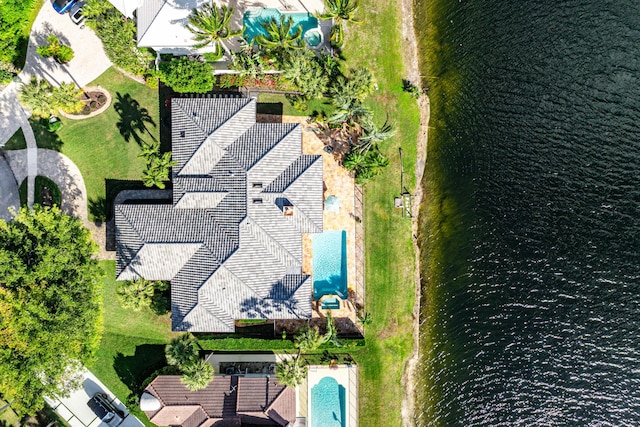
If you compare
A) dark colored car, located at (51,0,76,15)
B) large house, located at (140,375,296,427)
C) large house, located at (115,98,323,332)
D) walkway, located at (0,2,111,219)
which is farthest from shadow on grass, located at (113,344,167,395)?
dark colored car, located at (51,0,76,15)

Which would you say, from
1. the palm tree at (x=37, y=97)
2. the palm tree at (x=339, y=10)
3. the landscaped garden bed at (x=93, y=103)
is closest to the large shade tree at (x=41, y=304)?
the palm tree at (x=37, y=97)

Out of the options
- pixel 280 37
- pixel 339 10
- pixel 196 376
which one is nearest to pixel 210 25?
pixel 280 37

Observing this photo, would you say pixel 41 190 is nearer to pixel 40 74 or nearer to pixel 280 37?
pixel 40 74

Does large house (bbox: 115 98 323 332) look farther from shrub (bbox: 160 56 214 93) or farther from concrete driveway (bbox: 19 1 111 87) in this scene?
concrete driveway (bbox: 19 1 111 87)

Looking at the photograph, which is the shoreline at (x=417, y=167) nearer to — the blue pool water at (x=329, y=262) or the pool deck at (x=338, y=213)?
the pool deck at (x=338, y=213)

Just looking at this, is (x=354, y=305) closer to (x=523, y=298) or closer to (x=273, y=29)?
(x=523, y=298)
